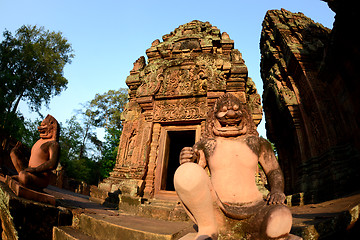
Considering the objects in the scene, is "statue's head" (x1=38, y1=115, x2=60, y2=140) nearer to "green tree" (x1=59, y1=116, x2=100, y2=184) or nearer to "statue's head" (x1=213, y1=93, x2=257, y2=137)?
"statue's head" (x1=213, y1=93, x2=257, y2=137)

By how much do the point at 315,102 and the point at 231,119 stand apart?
9.73m

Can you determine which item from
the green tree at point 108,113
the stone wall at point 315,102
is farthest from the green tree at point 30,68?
the stone wall at point 315,102

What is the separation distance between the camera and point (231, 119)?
221 cm

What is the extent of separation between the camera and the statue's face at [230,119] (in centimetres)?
220

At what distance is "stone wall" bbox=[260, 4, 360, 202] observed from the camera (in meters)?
7.02

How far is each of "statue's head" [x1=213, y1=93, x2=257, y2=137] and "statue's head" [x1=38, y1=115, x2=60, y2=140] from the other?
3171mm

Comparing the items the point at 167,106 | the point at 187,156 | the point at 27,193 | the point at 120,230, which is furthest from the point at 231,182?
the point at 167,106

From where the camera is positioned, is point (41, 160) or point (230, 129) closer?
point (230, 129)

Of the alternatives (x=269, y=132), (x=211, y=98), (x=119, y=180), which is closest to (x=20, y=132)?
(x=119, y=180)

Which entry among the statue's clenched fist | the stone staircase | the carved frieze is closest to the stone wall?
the carved frieze

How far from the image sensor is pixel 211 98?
5844mm

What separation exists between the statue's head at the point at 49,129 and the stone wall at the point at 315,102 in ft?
28.3

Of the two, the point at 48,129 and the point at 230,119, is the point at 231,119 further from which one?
the point at 48,129

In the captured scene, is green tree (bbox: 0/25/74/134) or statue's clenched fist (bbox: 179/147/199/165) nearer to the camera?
statue's clenched fist (bbox: 179/147/199/165)
